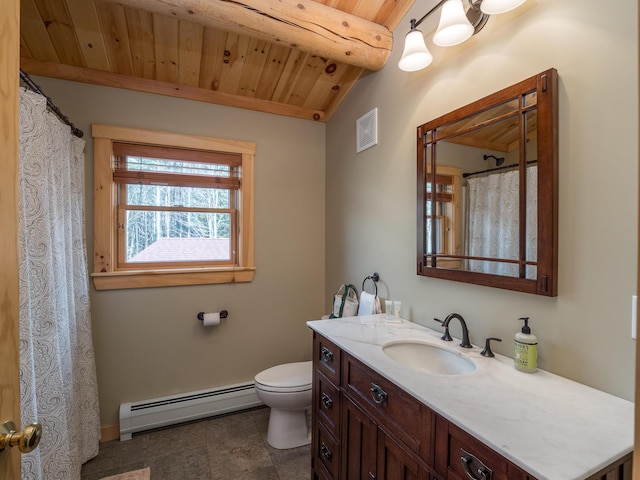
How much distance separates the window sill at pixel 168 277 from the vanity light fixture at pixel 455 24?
1.88 meters

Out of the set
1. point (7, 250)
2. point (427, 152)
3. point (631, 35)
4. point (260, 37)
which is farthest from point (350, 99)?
point (7, 250)

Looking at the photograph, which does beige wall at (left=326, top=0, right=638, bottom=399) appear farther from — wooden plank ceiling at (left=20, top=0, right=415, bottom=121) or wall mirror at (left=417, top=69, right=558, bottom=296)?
wooden plank ceiling at (left=20, top=0, right=415, bottom=121)

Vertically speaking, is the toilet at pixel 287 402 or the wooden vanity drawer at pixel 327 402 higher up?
the wooden vanity drawer at pixel 327 402

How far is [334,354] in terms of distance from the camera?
5.07ft

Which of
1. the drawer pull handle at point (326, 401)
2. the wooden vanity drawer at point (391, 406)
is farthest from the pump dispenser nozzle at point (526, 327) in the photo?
the drawer pull handle at point (326, 401)

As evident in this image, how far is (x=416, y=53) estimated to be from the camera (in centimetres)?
154

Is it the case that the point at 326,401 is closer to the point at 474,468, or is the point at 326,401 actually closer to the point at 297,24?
the point at 474,468

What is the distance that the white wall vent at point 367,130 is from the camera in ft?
6.99

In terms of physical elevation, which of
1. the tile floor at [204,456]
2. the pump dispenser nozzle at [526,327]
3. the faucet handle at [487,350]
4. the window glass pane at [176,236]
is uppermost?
the window glass pane at [176,236]

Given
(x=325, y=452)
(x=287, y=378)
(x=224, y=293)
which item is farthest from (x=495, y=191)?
(x=224, y=293)

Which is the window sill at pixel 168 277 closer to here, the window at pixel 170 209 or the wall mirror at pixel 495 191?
the window at pixel 170 209

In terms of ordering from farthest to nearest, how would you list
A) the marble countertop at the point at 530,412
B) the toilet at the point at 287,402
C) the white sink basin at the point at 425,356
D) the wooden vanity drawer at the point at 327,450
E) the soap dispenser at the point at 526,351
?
the toilet at the point at 287,402 < the wooden vanity drawer at the point at 327,450 < the white sink basin at the point at 425,356 < the soap dispenser at the point at 526,351 < the marble countertop at the point at 530,412

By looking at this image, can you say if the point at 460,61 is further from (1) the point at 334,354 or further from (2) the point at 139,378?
(2) the point at 139,378

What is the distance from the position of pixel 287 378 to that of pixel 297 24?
7.21 feet
